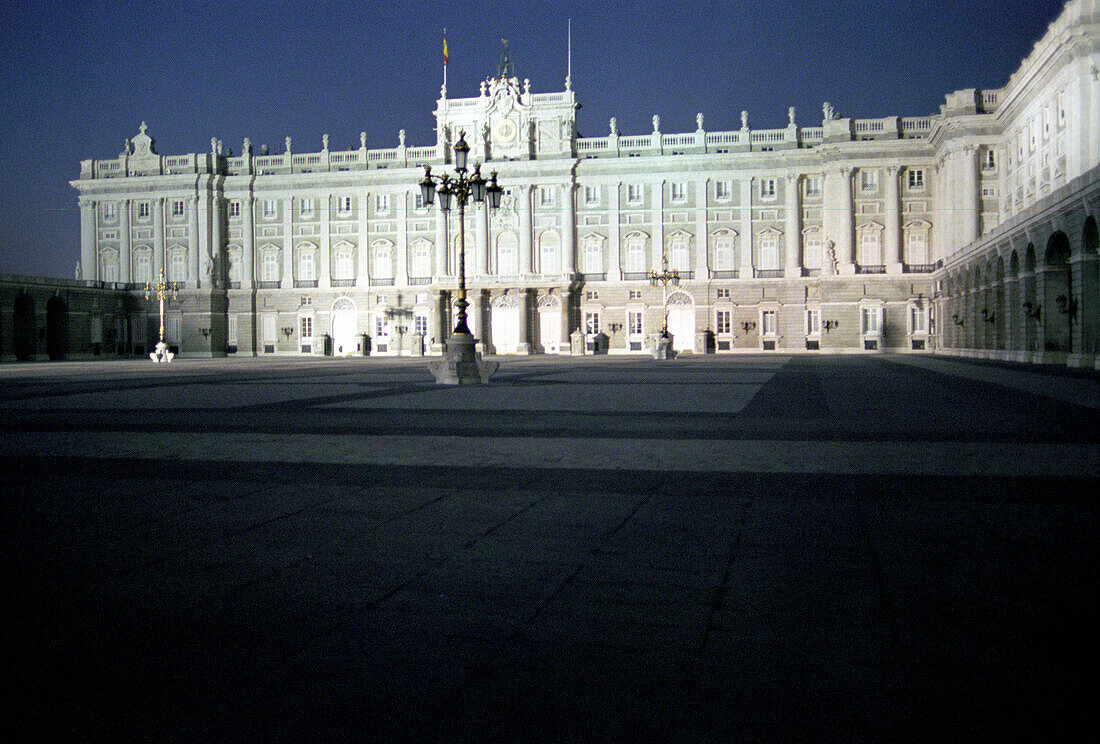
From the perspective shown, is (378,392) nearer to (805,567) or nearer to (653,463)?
(653,463)

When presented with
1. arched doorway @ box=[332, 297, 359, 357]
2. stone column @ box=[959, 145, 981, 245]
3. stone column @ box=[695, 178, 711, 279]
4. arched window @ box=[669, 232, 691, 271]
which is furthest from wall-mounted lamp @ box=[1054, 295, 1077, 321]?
arched doorway @ box=[332, 297, 359, 357]

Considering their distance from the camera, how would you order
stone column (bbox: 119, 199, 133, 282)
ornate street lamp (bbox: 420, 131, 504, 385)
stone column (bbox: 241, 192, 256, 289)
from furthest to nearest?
1. stone column (bbox: 119, 199, 133, 282)
2. stone column (bbox: 241, 192, 256, 289)
3. ornate street lamp (bbox: 420, 131, 504, 385)

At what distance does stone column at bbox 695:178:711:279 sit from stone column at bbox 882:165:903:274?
462 inches

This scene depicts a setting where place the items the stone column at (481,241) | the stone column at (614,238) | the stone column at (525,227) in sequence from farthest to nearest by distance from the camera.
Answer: the stone column at (481,241), the stone column at (525,227), the stone column at (614,238)

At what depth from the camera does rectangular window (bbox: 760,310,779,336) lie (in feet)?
187

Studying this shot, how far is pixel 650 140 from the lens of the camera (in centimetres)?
5847

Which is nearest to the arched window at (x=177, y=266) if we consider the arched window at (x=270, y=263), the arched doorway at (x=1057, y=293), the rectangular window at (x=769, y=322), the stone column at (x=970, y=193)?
the arched window at (x=270, y=263)

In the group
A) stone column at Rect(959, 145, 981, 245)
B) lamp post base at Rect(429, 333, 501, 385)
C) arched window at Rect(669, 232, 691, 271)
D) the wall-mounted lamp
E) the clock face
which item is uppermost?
the clock face

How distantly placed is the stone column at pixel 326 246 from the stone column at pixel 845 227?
36.5 meters

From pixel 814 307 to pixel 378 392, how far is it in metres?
43.9

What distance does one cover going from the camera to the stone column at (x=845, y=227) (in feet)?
179

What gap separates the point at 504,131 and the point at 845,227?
80.0 ft

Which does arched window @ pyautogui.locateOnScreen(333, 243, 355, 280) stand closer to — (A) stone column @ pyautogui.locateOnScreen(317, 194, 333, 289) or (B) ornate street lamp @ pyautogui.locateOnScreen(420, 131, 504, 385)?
(A) stone column @ pyautogui.locateOnScreen(317, 194, 333, 289)

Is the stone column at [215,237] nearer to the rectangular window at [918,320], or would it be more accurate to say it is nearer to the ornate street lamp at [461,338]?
the ornate street lamp at [461,338]
